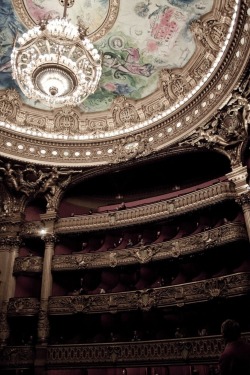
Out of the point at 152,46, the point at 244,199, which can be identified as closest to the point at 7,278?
the point at 244,199

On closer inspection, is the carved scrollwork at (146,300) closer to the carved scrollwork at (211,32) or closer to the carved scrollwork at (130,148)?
the carved scrollwork at (130,148)

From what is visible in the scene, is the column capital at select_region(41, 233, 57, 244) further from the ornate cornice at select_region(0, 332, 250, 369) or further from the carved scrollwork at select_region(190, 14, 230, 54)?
the carved scrollwork at select_region(190, 14, 230, 54)

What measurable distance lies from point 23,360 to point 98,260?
12.0ft

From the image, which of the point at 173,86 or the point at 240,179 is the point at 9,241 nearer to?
the point at 173,86

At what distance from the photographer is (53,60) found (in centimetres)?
834

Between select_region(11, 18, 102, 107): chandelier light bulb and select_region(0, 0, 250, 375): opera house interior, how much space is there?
0.11ft

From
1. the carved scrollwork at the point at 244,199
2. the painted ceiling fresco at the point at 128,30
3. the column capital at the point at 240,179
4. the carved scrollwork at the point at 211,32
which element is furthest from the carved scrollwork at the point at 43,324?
the carved scrollwork at the point at 211,32

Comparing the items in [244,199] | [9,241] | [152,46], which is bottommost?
[244,199]

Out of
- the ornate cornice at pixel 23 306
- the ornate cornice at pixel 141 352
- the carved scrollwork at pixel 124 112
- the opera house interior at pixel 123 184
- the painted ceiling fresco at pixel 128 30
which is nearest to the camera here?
the ornate cornice at pixel 141 352

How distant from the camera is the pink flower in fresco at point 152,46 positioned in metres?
11.9

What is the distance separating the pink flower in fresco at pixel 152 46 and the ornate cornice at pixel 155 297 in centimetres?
752

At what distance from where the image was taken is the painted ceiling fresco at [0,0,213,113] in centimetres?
1116

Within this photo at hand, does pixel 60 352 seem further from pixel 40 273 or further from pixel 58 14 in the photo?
pixel 58 14

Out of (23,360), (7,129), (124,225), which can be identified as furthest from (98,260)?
(7,129)
